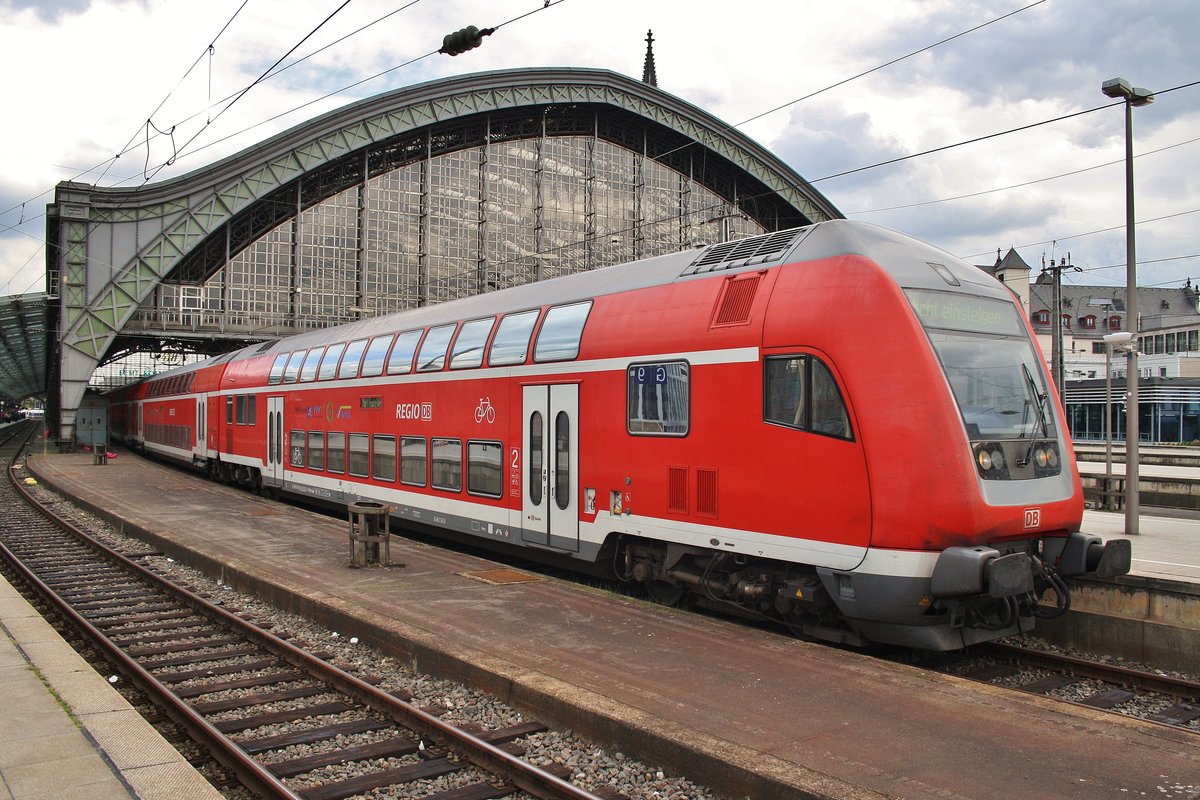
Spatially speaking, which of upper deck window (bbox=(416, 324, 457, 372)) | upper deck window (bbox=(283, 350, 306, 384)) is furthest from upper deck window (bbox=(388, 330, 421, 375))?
upper deck window (bbox=(283, 350, 306, 384))

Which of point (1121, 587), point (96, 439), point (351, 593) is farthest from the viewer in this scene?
point (96, 439)

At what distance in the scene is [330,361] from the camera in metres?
18.3

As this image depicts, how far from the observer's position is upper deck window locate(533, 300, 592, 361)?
10.9 m

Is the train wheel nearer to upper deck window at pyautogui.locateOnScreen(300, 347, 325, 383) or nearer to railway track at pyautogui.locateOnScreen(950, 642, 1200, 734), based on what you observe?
railway track at pyautogui.locateOnScreen(950, 642, 1200, 734)

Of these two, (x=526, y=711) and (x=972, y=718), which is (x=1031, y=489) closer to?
(x=972, y=718)

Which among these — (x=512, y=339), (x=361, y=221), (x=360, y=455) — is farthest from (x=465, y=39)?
(x=361, y=221)

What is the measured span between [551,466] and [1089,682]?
6264 mm

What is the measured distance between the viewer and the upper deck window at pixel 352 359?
17.0m

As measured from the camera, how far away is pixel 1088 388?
152 ft

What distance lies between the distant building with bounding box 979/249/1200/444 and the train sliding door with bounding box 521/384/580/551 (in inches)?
507

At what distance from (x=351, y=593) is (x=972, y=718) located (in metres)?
6.90

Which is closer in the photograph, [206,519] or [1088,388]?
[206,519]

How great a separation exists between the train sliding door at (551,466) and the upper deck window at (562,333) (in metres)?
0.42

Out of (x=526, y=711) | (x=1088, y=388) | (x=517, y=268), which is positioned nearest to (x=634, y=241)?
(x=517, y=268)
